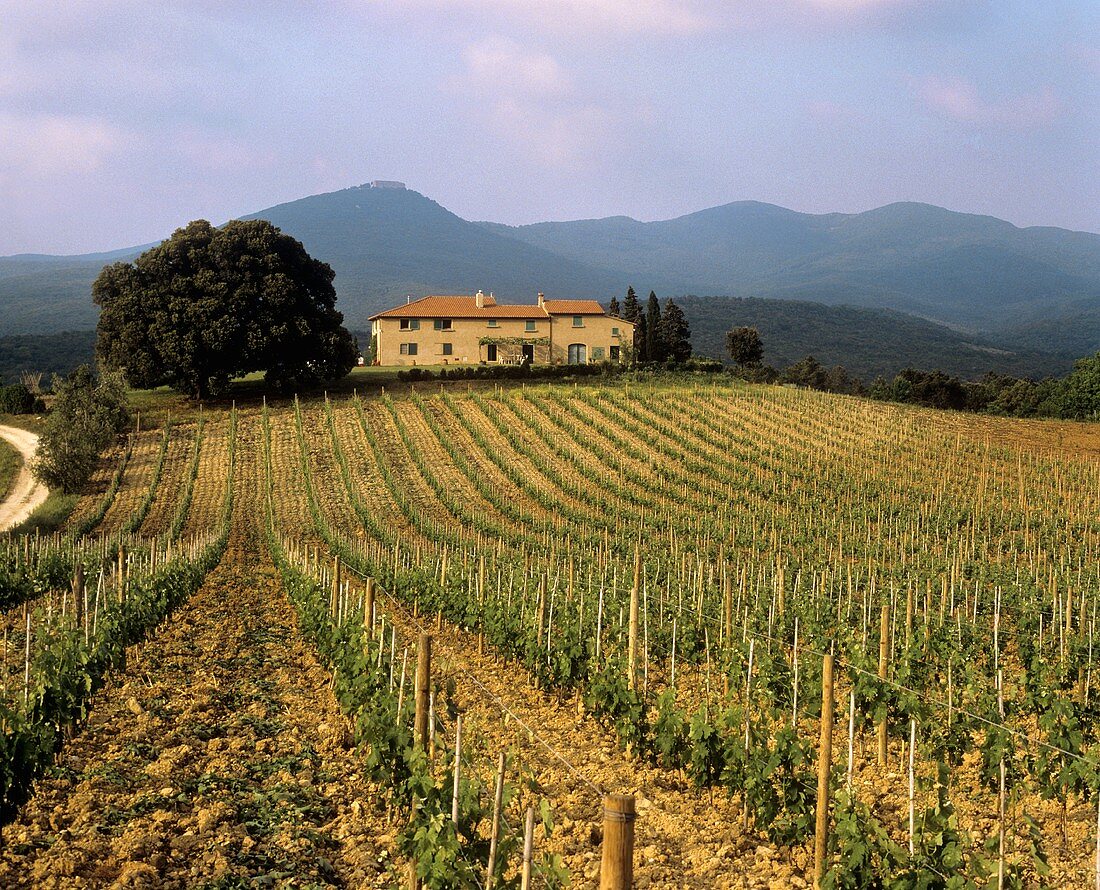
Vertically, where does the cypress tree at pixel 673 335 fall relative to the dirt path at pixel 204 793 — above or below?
above

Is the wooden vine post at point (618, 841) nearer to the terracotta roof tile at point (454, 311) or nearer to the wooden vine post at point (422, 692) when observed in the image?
the wooden vine post at point (422, 692)

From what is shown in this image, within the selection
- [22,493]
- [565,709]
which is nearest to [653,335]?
[22,493]

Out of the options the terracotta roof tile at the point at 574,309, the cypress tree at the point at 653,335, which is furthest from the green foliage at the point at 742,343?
the terracotta roof tile at the point at 574,309

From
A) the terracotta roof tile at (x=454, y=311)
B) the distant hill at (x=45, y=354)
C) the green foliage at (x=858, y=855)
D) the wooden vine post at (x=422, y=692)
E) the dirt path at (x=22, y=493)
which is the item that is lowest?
the dirt path at (x=22, y=493)

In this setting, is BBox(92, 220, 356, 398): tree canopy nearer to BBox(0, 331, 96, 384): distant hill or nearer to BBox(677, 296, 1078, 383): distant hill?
BBox(0, 331, 96, 384): distant hill

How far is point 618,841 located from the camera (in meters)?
3.71

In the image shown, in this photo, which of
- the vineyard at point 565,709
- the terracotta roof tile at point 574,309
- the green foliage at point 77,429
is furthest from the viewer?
the terracotta roof tile at point 574,309

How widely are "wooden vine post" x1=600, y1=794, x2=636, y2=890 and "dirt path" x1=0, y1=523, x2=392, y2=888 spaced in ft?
9.39

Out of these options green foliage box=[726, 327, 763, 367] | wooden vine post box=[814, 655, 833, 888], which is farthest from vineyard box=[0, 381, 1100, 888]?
green foliage box=[726, 327, 763, 367]

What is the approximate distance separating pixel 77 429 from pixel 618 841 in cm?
3399

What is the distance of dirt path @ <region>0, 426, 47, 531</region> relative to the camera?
30216 mm

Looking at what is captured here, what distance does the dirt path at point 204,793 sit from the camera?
6.03 meters

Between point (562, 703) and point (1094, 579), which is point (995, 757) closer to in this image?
point (562, 703)

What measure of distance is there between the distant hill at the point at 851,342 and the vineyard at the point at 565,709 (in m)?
108
